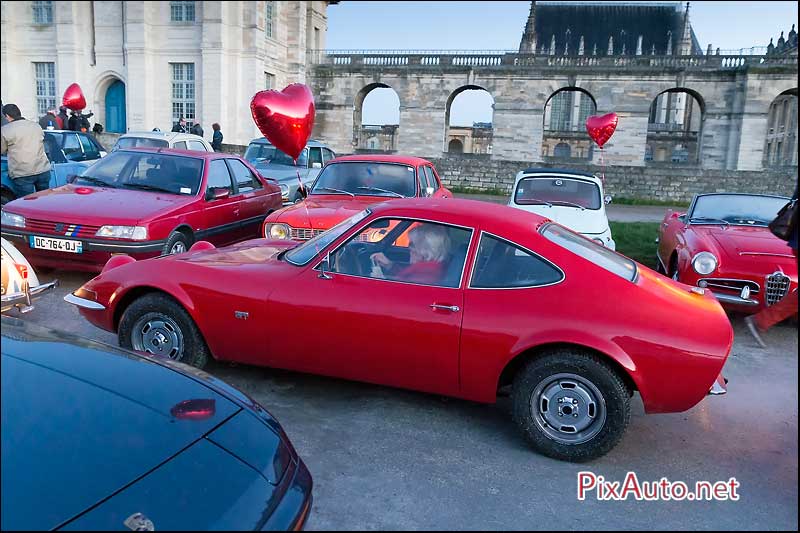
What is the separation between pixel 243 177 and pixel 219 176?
76 centimetres

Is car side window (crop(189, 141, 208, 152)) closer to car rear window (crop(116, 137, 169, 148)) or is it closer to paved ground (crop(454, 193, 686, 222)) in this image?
car rear window (crop(116, 137, 169, 148))

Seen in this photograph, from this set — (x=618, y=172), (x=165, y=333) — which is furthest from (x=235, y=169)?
(x=618, y=172)

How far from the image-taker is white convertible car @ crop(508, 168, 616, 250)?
8.79 m

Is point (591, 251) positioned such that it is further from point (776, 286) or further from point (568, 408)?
point (776, 286)

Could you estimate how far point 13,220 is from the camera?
22.1ft

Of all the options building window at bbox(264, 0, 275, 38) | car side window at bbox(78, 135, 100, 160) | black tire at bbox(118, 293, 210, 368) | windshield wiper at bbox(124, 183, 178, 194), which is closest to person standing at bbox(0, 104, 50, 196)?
windshield wiper at bbox(124, 183, 178, 194)

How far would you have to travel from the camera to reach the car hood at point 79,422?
1.75 m

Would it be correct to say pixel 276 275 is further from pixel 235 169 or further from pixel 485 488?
pixel 235 169

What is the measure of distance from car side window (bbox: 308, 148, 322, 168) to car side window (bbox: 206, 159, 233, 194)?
5.51 metres

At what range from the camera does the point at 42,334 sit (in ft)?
8.73

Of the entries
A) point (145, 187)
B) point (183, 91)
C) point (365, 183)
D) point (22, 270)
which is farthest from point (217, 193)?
point (183, 91)

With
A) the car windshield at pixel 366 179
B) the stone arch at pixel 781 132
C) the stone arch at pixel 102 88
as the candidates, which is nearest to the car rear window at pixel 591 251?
the car windshield at pixel 366 179

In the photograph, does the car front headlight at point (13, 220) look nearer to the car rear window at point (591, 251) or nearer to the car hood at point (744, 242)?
the car rear window at point (591, 251)

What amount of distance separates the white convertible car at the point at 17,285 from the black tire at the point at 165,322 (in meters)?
1.46
